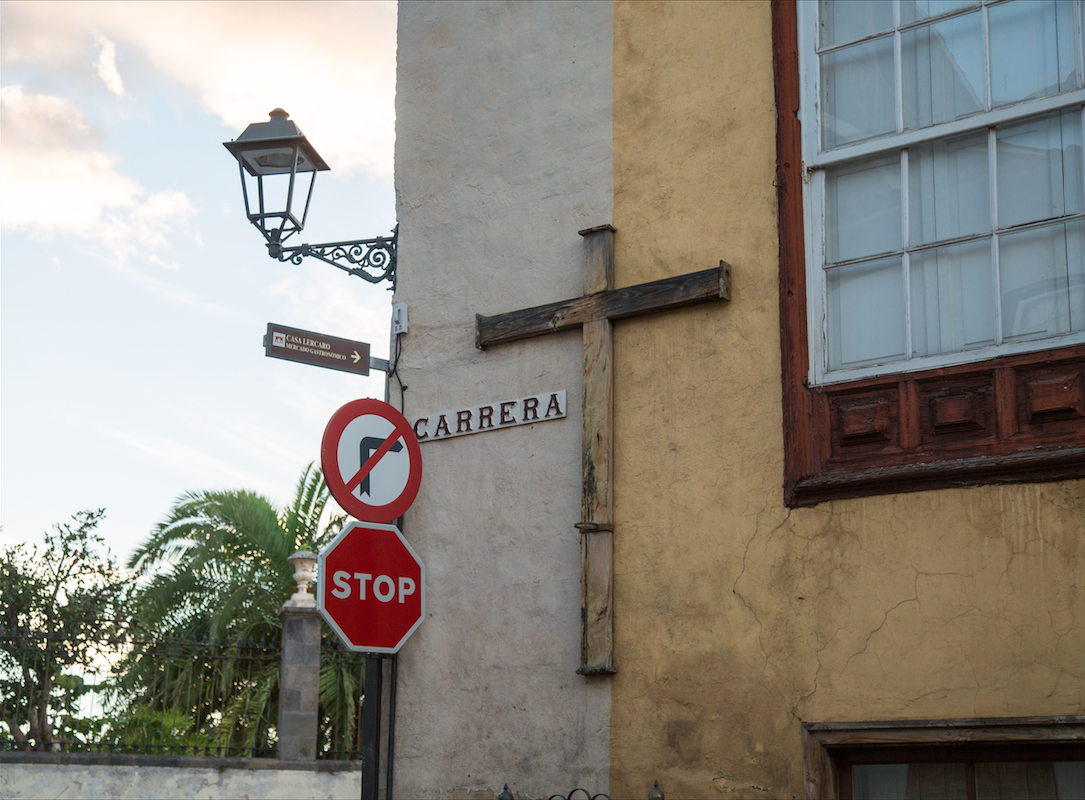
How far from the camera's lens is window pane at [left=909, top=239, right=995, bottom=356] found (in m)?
5.68

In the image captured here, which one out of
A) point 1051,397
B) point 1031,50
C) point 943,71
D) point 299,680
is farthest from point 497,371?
point 299,680

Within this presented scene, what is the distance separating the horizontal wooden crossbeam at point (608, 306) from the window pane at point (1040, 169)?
139cm

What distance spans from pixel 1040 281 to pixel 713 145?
6.15 feet

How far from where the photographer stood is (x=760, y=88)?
21.4 feet

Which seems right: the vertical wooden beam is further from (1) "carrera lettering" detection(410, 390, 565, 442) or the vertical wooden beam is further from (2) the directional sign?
(2) the directional sign

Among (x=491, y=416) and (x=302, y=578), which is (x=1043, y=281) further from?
(x=302, y=578)

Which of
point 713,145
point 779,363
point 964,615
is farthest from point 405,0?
→ point 964,615

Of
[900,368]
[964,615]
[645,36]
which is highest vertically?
[645,36]

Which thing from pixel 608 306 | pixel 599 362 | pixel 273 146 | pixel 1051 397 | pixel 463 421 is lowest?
pixel 1051 397

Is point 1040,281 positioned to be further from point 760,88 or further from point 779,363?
point 760,88

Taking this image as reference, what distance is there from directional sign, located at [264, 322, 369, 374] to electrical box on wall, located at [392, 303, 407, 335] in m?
0.57

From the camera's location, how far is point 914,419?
5.62 metres

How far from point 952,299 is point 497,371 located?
102 inches

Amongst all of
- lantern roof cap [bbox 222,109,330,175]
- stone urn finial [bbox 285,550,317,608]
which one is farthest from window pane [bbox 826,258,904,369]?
stone urn finial [bbox 285,550,317,608]
